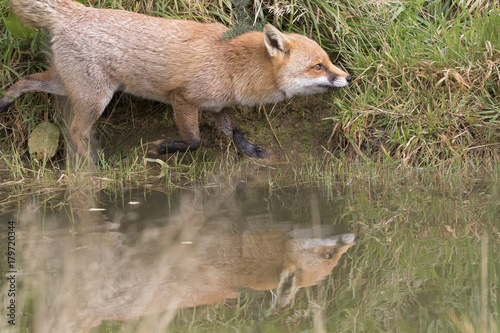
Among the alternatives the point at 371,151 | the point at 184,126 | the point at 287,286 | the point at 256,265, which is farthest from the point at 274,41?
the point at 287,286

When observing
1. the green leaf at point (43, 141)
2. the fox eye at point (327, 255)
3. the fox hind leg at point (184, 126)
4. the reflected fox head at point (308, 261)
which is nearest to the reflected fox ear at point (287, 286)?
the reflected fox head at point (308, 261)

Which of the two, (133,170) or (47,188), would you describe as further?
(133,170)

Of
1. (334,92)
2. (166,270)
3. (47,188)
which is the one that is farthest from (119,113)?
(166,270)

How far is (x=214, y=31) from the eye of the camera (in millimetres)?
5895

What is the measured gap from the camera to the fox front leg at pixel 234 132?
6242 mm

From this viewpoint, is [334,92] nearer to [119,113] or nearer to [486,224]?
[119,113]

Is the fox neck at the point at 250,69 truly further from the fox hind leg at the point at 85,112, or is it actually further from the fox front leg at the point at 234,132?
the fox hind leg at the point at 85,112

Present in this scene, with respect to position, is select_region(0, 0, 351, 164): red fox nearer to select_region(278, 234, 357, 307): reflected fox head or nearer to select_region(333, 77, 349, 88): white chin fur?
select_region(333, 77, 349, 88): white chin fur

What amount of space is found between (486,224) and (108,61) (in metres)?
3.99

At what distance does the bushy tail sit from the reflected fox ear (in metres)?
4.15

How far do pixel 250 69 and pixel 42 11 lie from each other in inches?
85.8

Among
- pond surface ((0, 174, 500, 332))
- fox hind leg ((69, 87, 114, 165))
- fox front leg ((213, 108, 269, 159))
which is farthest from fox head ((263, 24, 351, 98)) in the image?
pond surface ((0, 174, 500, 332))

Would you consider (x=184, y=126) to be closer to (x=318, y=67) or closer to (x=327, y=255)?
(x=318, y=67)

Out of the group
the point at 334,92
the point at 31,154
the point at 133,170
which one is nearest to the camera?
Answer: the point at 133,170
